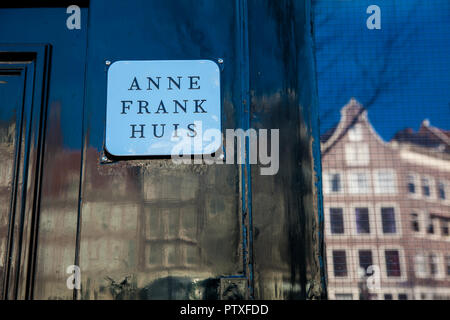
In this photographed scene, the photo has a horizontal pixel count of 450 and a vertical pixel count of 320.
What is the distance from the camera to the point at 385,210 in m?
1.24

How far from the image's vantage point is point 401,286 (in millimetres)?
1192

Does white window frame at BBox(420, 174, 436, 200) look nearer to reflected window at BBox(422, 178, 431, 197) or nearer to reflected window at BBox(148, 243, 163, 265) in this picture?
reflected window at BBox(422, 178, 431, 197)

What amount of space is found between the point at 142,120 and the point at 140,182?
0.17 metres

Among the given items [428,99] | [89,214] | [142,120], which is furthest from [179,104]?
[428,99]

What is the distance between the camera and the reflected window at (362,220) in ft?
4.05

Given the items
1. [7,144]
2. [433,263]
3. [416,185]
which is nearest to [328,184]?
[416,185]

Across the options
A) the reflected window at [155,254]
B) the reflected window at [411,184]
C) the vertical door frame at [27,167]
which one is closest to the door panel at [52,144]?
the vertical door frame at [27,167]

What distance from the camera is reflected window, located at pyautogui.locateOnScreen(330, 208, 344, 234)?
1232mm

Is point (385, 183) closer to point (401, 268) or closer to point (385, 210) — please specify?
point (385, 210)

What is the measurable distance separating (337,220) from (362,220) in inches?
2.9

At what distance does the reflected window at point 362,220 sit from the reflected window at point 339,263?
83 millimetres

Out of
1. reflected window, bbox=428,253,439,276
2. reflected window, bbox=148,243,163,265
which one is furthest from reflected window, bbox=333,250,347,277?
reflected window, bbox=148,243,163,265

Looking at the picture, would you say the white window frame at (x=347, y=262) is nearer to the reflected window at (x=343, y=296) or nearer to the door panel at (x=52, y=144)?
the reflected window at (x=343, y=296)

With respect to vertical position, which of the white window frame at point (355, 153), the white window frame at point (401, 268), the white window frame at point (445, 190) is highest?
the white window frame at point (355, 153)
